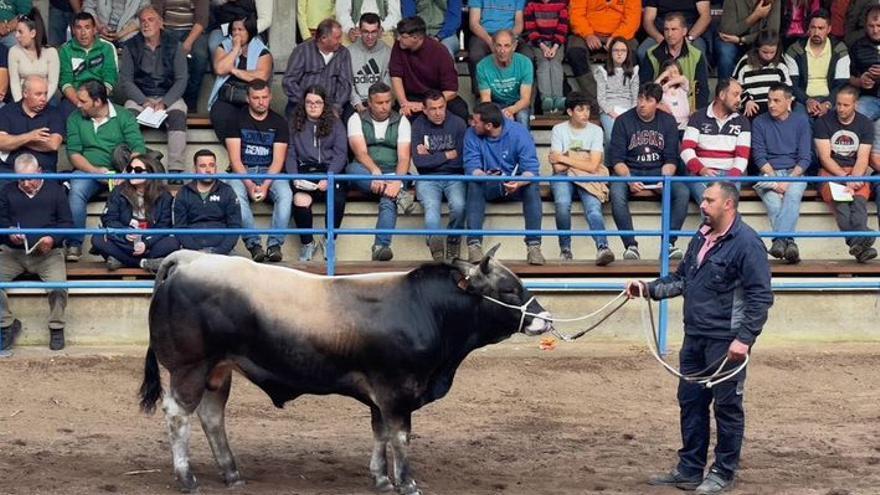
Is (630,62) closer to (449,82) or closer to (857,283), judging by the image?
(449,82)

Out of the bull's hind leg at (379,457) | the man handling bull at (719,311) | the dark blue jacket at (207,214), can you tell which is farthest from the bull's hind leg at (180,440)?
the dark blue jacket at (207,214)

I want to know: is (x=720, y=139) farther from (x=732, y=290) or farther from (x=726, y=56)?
(x=732, y=290)

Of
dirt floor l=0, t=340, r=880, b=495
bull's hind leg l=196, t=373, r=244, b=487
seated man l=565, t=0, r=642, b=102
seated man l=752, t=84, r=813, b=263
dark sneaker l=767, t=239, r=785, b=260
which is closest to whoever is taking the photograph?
bull's hind leg l=196, t=373, r=244, b=487

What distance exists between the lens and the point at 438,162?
1462cm

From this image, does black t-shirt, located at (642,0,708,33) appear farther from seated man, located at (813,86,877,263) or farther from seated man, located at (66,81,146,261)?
seated man, located at (66,81,146,261)

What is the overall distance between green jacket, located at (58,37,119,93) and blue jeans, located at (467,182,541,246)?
3.72m

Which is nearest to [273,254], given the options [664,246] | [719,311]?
[664,246]

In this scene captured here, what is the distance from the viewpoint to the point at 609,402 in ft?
41.6

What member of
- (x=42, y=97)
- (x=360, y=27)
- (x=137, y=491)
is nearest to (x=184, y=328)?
(x=137, y=491)

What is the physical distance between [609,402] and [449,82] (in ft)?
13.3

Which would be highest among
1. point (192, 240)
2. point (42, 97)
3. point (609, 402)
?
point (42, 97)

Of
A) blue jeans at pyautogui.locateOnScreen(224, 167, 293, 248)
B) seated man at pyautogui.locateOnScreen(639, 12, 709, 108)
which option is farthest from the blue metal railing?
seated man at pyautogui.locateOnScreen(639, 12, 709, 108)

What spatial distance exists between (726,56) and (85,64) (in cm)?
641

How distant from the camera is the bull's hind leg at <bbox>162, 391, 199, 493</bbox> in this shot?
9969 millimetres
